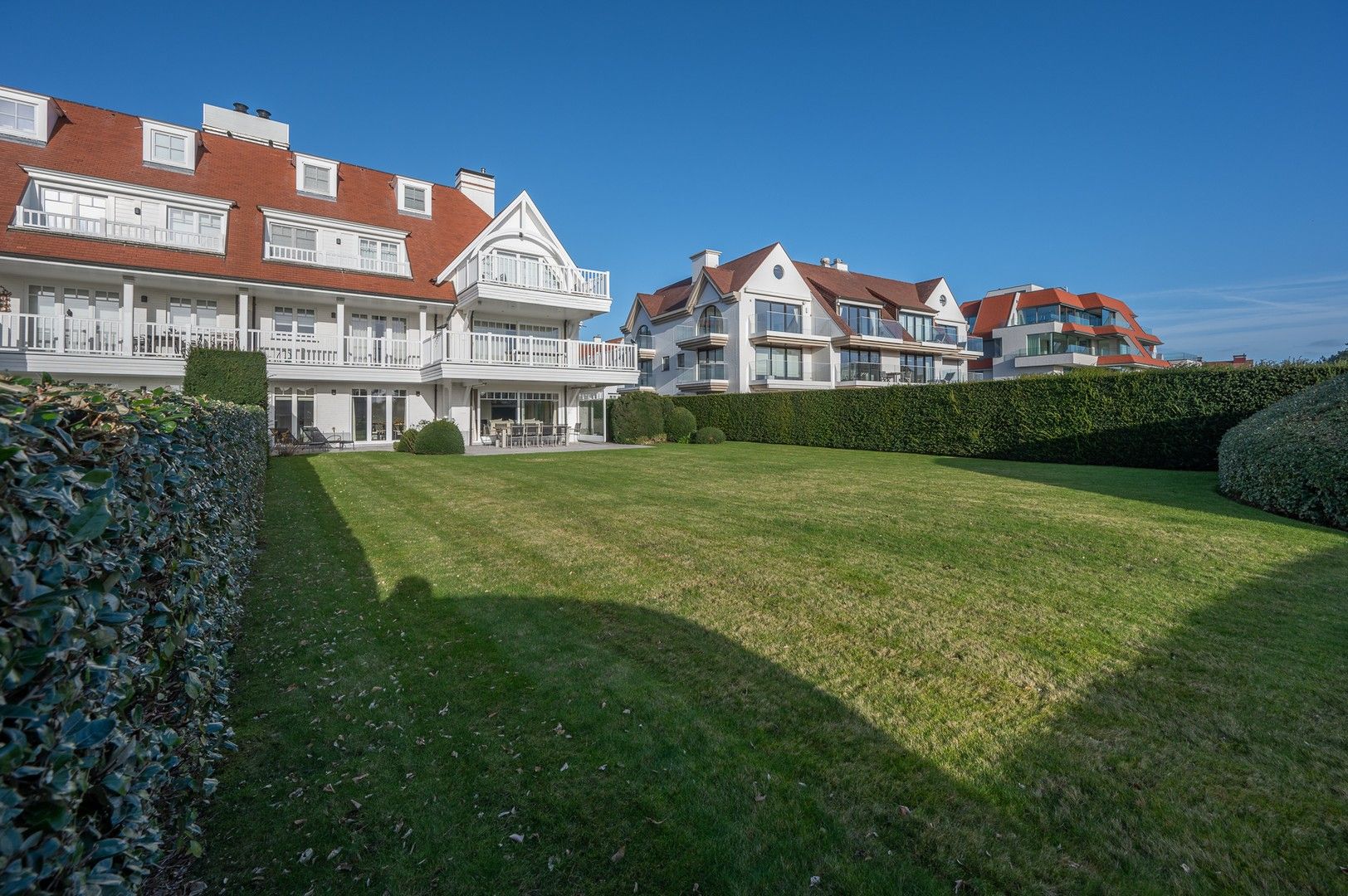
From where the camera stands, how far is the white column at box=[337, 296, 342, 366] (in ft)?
69.4

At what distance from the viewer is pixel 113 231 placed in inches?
755

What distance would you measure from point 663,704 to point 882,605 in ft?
7.67

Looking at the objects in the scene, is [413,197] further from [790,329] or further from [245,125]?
[790,329]

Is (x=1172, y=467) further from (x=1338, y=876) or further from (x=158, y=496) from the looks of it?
(x=158, y=496)

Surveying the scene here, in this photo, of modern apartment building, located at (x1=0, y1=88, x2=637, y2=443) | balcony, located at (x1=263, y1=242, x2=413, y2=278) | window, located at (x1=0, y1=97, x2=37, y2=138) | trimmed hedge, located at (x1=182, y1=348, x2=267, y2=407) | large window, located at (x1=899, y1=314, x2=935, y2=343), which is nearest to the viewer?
trimmed hedge, located at (x1=182, y1=348, x2=267, y2=407)

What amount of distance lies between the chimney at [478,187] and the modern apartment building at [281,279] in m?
2.24

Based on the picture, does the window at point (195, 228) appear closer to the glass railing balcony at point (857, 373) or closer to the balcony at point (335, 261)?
the balcony at point (335, 261)

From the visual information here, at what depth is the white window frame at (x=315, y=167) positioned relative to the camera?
930 inches

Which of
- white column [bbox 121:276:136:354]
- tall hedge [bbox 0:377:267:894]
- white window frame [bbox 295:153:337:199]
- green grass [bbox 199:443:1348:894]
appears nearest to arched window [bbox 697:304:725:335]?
white window frame [bbox 295:153:337:199]

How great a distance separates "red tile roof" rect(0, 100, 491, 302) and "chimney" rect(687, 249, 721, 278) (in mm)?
17115

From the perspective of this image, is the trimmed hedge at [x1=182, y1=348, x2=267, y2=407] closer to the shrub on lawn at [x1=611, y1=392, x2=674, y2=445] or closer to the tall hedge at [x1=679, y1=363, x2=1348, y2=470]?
the shrub on lawn at [x1=611, y1=392, x2=674, y2=445]

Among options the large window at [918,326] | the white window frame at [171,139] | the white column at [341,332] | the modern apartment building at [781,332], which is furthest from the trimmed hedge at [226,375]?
the large window at [918,326]

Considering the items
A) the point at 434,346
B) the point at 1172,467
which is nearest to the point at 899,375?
the point at 1172,467

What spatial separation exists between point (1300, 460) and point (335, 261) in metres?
27.3
